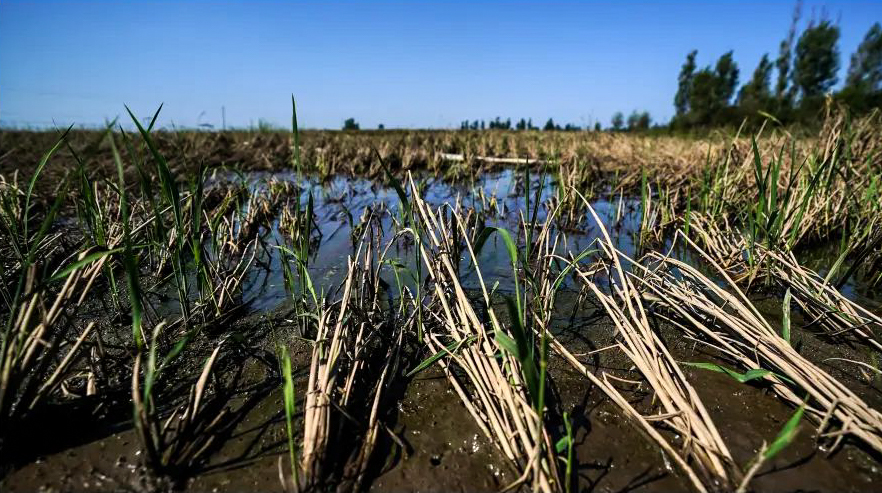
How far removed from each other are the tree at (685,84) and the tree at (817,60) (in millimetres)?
12997

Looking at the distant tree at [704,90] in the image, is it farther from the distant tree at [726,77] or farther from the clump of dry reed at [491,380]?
the clump of dry reed at [491,380]

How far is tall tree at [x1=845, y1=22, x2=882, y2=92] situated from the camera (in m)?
34.9

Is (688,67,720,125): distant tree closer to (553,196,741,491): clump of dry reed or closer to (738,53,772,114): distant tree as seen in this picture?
(738,53,772,114): distant tree

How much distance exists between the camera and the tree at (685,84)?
47.7m

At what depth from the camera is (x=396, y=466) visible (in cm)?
137

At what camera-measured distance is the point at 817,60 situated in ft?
111

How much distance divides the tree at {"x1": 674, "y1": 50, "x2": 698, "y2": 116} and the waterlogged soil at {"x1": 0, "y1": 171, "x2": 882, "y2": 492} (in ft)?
186

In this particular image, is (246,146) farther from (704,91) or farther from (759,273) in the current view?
(704,91)

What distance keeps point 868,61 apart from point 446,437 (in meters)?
56.1

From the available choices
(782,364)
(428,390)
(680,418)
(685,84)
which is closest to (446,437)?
(428,390)

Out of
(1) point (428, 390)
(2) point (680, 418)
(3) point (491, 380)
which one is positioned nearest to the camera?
(2) point (680, 418)

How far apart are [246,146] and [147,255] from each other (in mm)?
9250

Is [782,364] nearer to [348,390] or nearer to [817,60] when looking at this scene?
[348,390]

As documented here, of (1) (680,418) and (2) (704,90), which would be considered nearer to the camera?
(1) (680,418)
